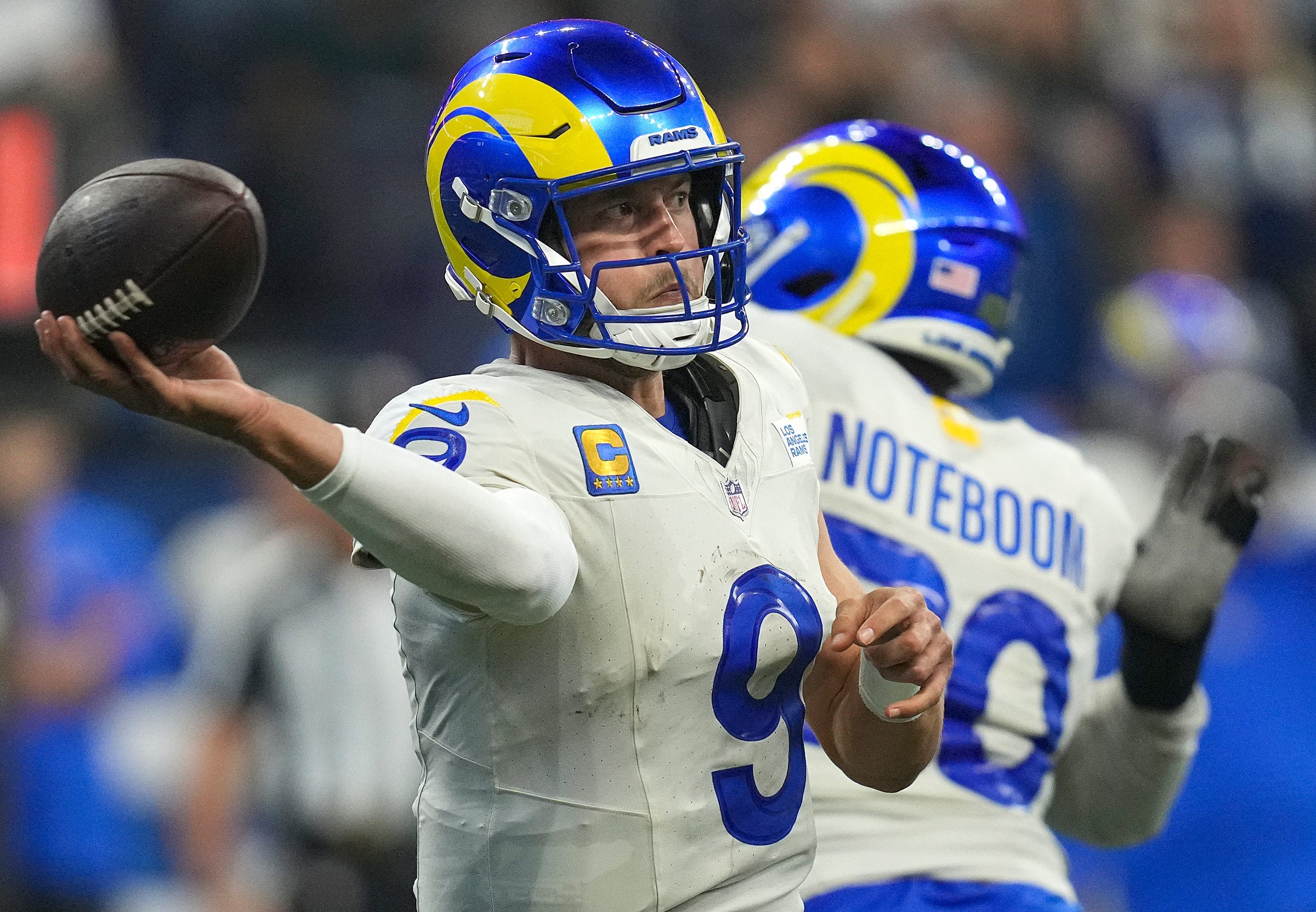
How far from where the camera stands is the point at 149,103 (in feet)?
26.3

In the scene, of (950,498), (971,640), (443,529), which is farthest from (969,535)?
(443,529)

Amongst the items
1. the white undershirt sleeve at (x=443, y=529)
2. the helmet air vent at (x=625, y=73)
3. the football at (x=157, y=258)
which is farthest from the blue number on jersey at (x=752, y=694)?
the football at (x=157, y=258)

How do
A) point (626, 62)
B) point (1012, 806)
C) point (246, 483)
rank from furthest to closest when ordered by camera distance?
point (246, 483) < point (1012, 806) < point (626, 62)

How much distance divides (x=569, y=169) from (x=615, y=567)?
55 centimetres

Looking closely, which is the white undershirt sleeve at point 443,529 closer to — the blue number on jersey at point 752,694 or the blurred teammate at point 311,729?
the blue number on jersey at point 752,694

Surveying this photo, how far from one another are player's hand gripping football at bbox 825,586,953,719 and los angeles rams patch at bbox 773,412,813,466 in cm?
34

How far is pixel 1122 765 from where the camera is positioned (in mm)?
3756

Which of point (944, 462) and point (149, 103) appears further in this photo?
point (149, 103)

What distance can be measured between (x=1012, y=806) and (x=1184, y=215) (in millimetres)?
5658

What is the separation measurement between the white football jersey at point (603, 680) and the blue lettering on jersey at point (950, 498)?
2.75ft

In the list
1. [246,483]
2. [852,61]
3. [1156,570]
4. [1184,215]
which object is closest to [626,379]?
[1156,570]

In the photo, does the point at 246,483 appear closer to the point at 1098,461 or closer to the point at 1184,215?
the point at 1098,461

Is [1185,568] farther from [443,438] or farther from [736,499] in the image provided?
[443,438]

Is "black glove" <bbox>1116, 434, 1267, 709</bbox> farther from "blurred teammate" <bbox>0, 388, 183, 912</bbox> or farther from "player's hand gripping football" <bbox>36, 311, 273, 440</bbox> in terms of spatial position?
"blurred teammate" <bbox>0, 388, 183, 912</bbox>
